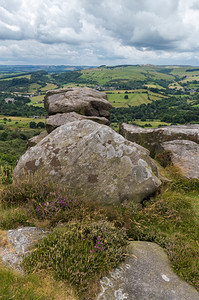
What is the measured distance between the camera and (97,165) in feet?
29.8

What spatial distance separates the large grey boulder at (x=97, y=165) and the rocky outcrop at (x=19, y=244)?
9.86 ft

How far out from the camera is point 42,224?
6168 millimetres

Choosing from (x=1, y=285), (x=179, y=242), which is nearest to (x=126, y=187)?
(x=179, y=242)

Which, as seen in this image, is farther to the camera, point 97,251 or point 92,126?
point 92,126

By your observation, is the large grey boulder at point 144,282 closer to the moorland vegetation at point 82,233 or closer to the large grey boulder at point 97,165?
the moorland vegetation at point 82,233

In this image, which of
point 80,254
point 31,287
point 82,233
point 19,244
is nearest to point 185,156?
point 82,233

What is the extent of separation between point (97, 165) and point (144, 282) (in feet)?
16.9

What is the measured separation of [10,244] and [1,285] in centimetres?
145

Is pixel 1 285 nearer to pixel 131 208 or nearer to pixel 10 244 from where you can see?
A: pixel 10 244

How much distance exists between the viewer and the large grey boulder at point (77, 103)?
21359 mm

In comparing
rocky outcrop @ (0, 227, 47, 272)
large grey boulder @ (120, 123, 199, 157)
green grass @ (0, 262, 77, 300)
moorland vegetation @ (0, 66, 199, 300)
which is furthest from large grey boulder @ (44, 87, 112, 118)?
green grass @ (0, 262, 77, 300)

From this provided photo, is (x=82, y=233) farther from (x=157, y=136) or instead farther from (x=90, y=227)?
(x=157, y=136)

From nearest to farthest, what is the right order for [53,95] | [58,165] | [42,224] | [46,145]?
[42,224] → [58,165] → [46,145] → [53,95]

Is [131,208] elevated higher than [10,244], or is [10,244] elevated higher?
[10,244]
